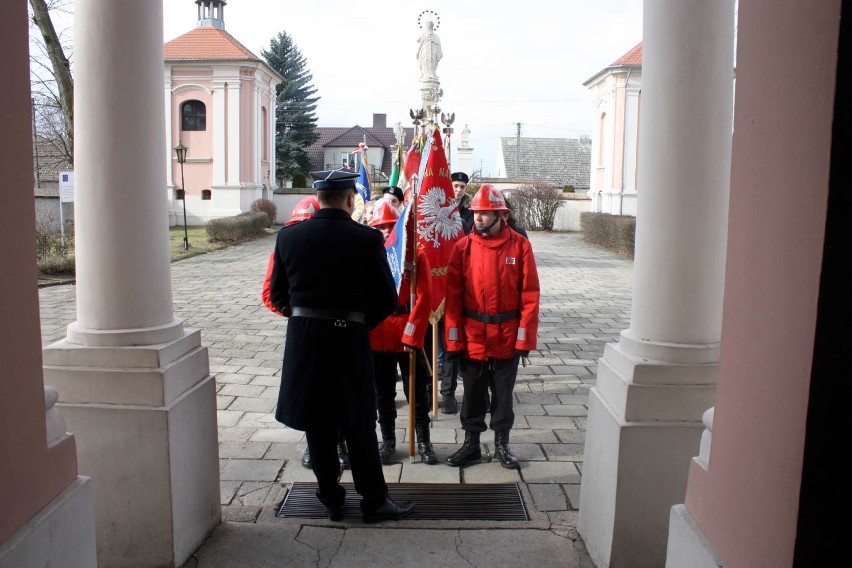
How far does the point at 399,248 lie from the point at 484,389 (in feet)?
4.04

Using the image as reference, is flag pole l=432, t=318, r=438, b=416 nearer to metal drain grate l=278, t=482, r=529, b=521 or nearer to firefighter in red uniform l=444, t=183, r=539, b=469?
firefighter in red uniform l=444, t=183, r=539, b=469

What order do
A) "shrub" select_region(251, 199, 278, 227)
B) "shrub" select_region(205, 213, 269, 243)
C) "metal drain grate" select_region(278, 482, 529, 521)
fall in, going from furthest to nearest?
"shrub" select_region(251, 199, 278, 227)
"shrub" select_region(205, 213, 269, 243)
"metal drain grate" select_region(278, 482, 529, 521)

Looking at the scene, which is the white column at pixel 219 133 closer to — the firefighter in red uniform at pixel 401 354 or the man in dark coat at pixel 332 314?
the firefighter in red uniform at pixel 401 354

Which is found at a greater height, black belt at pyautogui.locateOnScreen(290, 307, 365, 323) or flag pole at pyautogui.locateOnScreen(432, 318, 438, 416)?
black belt at pyautogui.locateOnScreen(290, 307, 365, 323)

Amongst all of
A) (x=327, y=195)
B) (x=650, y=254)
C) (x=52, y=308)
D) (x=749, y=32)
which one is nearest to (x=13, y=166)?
(x=327, y=195)

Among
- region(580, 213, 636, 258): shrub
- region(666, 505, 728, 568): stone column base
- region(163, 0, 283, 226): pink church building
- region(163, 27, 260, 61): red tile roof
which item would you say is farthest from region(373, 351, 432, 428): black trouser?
region(163, 27, 260, 61): red tile roof

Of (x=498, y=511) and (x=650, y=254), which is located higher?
A: (x=650, y=254)

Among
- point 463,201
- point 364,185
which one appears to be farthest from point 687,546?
point 364,185

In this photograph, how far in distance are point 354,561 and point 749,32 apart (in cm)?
305

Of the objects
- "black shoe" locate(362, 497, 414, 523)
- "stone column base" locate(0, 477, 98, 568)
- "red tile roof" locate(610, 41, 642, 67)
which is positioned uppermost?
"red tile roof" locate(610, 41, 642, 67)

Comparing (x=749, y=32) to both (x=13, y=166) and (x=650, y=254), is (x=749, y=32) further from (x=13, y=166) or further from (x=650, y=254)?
(x=13, y=166)

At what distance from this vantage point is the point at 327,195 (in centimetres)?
416

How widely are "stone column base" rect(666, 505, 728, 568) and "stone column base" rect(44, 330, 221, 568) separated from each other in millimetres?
2361

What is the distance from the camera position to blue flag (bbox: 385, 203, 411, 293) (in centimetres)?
549
